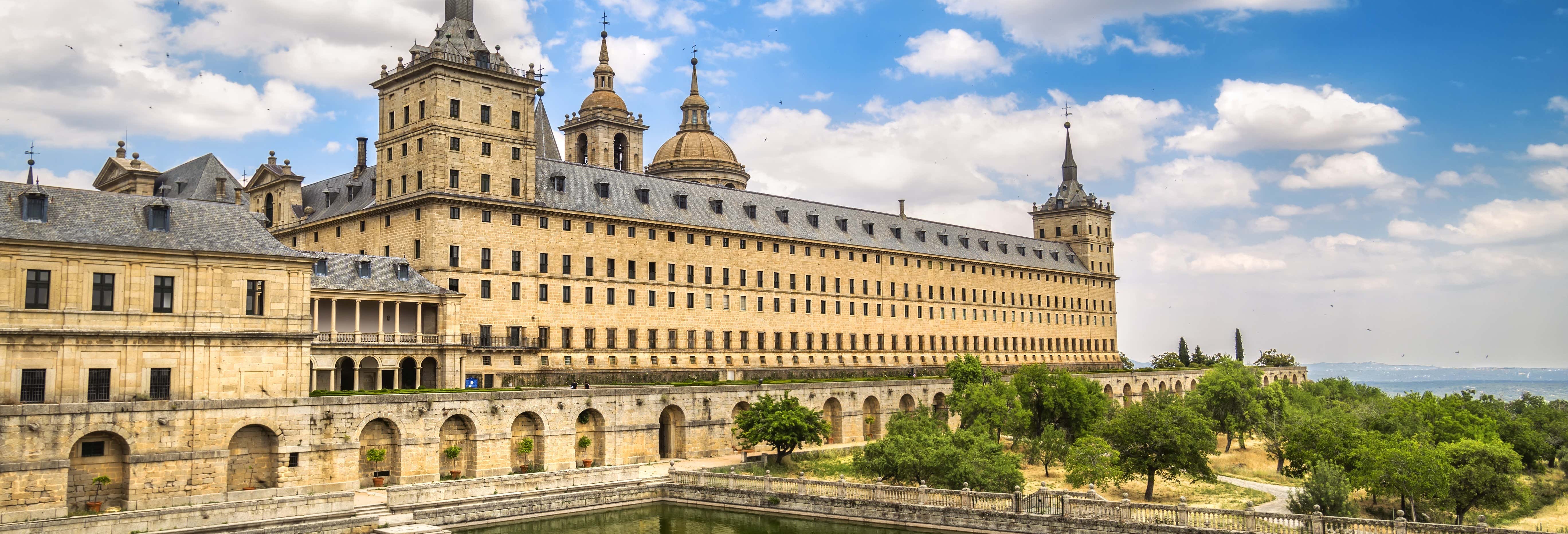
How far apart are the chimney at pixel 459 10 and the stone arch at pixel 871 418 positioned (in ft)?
110

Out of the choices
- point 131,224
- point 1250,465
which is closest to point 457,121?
point 131,224

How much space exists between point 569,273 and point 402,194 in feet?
34.6

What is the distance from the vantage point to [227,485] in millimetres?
43438

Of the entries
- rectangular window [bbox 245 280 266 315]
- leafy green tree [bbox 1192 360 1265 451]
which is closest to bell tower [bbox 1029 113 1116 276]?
leafy green tree [bbox 1192 360 1265 451]

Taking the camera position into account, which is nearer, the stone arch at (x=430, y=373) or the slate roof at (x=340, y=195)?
the stone arch at (x=430, y=373)

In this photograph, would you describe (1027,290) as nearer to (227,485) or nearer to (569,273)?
(569,273)

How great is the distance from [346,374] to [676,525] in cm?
2161

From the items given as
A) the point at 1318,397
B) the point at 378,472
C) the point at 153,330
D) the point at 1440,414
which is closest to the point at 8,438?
the point at 153,330

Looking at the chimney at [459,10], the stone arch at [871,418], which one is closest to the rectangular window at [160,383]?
the chimney at [459,10]

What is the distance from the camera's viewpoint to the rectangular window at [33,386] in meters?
39.6

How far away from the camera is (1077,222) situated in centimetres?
12788

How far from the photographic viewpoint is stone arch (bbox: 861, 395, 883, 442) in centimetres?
7256

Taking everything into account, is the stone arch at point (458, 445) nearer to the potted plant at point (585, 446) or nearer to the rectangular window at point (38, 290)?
the potted plant at point (585, 446)

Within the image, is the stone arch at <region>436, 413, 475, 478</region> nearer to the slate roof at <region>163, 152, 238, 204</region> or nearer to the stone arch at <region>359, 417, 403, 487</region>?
the stone arch at <region>359, 417, 403, 487</region>
